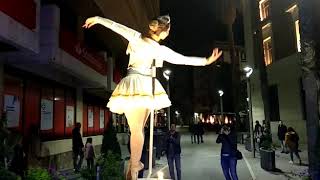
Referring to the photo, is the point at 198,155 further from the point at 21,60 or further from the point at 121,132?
the point at 21,60

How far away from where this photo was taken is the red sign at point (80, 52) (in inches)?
565

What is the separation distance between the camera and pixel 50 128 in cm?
1658

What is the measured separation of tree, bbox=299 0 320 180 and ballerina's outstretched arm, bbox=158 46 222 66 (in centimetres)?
696

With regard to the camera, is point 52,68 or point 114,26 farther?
point 52,68

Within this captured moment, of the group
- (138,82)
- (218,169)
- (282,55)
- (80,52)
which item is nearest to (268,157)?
(218,169)

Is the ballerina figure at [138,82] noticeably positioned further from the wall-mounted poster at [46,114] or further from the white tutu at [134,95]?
the wall-mounted poster at [46,114]

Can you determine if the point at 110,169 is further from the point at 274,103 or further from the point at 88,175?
the point at 274,103

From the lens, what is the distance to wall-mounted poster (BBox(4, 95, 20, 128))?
41.8 feet

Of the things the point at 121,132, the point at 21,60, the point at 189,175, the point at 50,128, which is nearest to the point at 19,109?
the point at 21,60

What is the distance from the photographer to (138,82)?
4309 millimetres

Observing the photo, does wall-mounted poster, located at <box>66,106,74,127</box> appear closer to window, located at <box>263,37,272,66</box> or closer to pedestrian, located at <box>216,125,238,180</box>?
pedestrian, located at <box>216,125,238,180</box>

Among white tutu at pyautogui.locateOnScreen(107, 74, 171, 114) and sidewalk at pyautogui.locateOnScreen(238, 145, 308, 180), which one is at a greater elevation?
white tutu at pyautogui.locateOnScreen(107, 74, 171, 114)

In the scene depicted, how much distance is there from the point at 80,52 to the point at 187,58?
12475mm

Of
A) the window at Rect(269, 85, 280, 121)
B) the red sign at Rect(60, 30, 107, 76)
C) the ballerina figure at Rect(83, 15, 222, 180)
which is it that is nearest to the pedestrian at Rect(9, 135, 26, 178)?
the red sign at Rect(60, 30, 107, 76)
